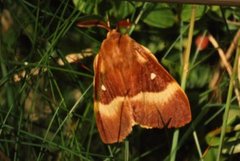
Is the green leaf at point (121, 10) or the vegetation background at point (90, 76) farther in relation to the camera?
the green leaf at point (121, 10)

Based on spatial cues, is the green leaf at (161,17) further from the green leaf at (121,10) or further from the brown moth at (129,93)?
the brown moth at (129,93)

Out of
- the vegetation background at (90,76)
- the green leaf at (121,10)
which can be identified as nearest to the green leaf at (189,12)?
the vegetation background at (90,76)

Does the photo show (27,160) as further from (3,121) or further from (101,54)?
(101,54)

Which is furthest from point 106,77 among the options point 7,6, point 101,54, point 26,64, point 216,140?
point 7,6

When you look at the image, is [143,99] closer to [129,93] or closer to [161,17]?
[129,93]

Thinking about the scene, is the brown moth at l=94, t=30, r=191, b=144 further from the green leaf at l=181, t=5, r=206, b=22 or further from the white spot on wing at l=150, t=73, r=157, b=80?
the green leaf at l=181, t=5, r=206, b=22

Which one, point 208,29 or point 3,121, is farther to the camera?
point 208,29

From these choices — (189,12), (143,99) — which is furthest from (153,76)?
(189,12)
